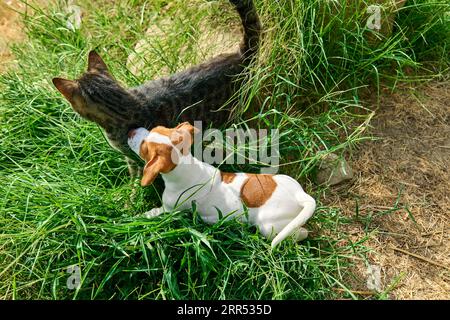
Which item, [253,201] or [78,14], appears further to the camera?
[78,14]

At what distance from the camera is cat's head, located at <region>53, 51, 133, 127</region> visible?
2615 millimetres

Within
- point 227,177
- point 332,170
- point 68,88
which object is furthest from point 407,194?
point 68,88

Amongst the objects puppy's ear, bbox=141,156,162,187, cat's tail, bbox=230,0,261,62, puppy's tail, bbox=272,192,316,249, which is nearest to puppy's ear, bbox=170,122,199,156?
puppy's ear, bbox=141,156,162,187

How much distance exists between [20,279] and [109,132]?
31.2 inches

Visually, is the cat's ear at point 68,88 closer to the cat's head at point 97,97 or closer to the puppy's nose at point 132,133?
the cat's head at point 97,97

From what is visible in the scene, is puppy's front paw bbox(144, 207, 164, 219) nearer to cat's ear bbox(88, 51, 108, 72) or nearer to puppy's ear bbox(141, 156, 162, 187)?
puppy's ear bbox(141, 156, 162, 187)

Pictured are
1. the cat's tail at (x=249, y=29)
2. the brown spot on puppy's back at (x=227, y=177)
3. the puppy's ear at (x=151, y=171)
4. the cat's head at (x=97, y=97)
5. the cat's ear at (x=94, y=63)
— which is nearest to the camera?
the puppy's ear at (x=151, y=171)

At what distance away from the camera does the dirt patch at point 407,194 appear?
2.58m

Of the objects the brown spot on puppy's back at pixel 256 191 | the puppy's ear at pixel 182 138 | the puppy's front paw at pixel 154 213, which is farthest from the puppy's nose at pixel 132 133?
the brown spot on puppy's back at pixel 256 191

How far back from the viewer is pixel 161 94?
2.80 meters

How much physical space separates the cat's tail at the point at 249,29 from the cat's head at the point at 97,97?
707 mm

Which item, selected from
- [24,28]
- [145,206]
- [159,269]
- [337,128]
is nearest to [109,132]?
[145,206]

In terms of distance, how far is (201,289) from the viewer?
235 centimetres

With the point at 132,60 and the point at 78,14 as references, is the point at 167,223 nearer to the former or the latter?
the point at 132,60
